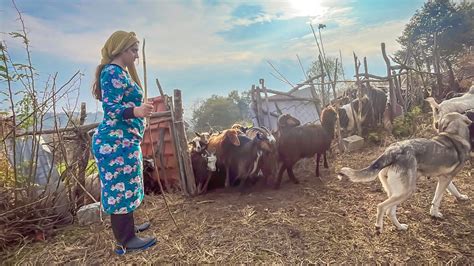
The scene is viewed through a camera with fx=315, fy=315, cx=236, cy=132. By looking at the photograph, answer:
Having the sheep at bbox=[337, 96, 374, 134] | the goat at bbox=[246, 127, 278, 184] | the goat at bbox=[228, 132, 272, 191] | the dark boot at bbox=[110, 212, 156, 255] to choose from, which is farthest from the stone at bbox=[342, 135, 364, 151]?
the dark boot at bbox=[110, 212, 156, 255]

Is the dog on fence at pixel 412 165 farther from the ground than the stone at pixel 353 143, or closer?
farther from the ground

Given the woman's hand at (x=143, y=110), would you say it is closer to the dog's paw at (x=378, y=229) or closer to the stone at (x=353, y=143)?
the dog's paw at (x=378, y=229)

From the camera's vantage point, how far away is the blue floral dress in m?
2.98

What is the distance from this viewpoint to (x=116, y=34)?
3105 mm

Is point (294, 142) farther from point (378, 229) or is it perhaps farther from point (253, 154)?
point (378, 229)

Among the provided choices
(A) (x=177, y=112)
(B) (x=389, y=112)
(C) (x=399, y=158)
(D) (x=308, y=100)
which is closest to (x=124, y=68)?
(A) (x=177, y=112)

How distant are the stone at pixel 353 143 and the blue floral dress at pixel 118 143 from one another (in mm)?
6409

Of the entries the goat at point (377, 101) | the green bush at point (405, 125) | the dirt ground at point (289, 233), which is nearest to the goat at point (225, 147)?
the dirt ground at point (289, 233)

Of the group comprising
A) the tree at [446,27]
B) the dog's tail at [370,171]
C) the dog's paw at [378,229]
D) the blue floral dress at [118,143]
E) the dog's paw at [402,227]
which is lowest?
the dog's paw at [402,227]

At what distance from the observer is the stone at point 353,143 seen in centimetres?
830

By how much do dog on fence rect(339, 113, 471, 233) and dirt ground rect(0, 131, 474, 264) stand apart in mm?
300

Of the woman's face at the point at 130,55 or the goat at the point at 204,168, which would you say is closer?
the woman's face at the point at 130,55

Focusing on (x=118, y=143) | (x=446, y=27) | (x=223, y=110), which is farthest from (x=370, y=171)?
(x=223, y=110)

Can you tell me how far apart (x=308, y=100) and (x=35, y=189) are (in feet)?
25.6
